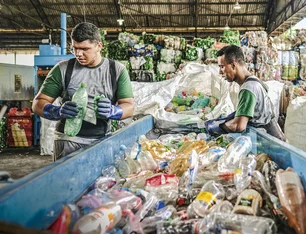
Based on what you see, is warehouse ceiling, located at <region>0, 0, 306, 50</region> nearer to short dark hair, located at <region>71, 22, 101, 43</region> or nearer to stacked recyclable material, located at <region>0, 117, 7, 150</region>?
stacked recyclable material, located at <region>0, 117, 7, 150</region>

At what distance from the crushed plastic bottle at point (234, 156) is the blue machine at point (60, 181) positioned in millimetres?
180

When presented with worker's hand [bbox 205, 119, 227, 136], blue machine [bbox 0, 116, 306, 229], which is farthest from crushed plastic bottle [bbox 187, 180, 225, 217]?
worker's hand [bbox 205, 119, 227, 136]

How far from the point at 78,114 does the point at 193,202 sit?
1255mm

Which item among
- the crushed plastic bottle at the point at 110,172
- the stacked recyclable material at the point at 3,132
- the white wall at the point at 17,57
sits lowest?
the stacked recyclable material at the point at 3,132

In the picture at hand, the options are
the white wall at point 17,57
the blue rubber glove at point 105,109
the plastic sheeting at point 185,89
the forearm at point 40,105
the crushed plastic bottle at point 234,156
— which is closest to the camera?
the crushed plastic bottle at point 234,156

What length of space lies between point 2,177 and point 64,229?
42 cm

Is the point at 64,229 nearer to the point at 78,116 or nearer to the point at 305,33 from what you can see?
the point at 78,116

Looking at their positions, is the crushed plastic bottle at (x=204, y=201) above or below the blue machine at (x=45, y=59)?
below

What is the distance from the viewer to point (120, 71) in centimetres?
273

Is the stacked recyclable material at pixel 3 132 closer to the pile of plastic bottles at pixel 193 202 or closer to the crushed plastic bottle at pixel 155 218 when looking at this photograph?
the pile of plastic bottles at pixel 193 202

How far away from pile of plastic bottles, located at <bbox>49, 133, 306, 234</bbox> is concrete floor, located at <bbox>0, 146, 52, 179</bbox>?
14.6ft

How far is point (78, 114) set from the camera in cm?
248

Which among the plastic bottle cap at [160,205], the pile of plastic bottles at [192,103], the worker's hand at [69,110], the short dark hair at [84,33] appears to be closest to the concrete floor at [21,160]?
the pile of plastic bottles at [192,103]

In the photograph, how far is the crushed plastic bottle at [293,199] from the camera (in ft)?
4.49
